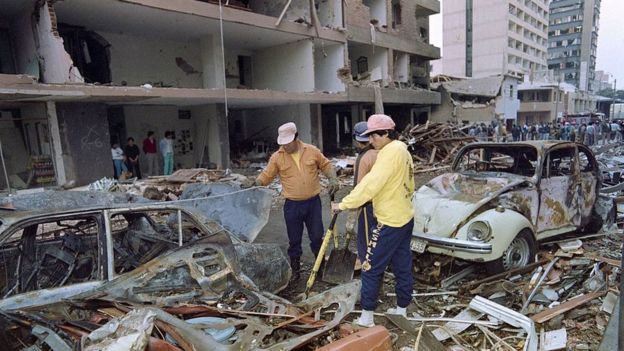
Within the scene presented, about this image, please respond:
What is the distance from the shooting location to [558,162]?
621 cm

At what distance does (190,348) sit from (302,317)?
2.53 ft

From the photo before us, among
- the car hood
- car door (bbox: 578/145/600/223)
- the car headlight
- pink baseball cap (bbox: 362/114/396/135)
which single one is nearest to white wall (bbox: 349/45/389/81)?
car door (bbox: 578/145/600/223)

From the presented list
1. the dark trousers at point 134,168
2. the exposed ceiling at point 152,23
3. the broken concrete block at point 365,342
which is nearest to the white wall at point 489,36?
the exposed ceiling at point 152,23

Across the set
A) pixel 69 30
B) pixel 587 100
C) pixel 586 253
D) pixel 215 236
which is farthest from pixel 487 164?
pixel 587 100

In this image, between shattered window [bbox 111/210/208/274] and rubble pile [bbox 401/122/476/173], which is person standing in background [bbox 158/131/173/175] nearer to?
rubble pile [bbox 401/122/476/173]

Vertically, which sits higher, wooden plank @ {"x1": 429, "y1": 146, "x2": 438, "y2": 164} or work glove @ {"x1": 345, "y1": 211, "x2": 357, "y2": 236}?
work glove @ {"x1": 345, "y1": 211, "x2": 357, "y2": 236}

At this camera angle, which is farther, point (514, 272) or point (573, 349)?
point (514, 272)

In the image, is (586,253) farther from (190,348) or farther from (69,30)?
(69,30)

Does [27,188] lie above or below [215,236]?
below

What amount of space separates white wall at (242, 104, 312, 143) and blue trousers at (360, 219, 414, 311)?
14205 millimetres

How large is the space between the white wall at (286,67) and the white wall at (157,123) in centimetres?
409

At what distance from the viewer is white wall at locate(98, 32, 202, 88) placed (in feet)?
44.3

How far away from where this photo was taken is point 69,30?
11.9 meters

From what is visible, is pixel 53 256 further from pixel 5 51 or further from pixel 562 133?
pixel 562 133
